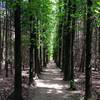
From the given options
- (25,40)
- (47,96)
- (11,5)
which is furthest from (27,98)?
(25,40)

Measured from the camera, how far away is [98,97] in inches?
680

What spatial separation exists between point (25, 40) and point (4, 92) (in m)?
9.75

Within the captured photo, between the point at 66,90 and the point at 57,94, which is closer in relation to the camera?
the point at 57,94

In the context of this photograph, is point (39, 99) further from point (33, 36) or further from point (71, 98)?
point (33, 36)

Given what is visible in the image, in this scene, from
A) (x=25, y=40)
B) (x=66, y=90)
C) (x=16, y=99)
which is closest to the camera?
(x=16, y=99)

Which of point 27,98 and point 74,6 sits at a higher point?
point 74,6

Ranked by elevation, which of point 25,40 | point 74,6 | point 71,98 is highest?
point 74,6

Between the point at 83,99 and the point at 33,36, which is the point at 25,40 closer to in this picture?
the point at 33,36

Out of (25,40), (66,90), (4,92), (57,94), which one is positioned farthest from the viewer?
(25,40)

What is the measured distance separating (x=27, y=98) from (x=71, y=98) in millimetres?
2785

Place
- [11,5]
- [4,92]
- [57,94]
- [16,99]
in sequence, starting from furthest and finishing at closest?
[57,94] → [4,92] → [16,99] → [11,5]

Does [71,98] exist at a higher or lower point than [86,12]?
lower

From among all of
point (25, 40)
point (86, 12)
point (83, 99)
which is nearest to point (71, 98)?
point (83, 99)

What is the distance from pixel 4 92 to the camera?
18406 millimetres
